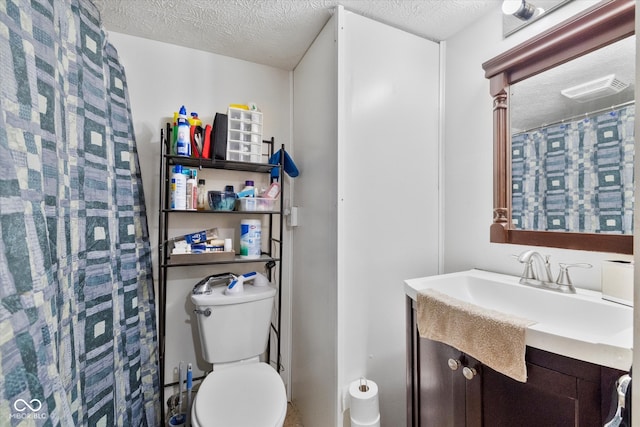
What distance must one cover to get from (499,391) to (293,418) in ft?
4.26

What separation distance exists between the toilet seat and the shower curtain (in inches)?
12.9

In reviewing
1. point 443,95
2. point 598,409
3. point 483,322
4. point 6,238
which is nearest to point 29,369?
point 6,238

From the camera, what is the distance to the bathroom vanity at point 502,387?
1.89ft

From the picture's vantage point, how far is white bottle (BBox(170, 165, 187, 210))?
1.37 metres

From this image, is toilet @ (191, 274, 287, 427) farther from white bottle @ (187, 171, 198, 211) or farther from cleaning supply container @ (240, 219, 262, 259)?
white bottle @ (187, 171, 198, 211)

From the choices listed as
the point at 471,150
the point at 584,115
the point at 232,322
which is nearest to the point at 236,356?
the point at 232,322

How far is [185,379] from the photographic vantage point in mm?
1547

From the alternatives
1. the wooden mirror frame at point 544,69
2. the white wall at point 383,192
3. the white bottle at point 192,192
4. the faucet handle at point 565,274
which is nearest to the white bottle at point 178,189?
the white bottle at point 192,192

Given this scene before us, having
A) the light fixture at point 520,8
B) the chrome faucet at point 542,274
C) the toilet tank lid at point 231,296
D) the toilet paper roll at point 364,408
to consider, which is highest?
the light fixture at point 520,8

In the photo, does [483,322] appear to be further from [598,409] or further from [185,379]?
[185,379]

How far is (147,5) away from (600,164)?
6.47ft

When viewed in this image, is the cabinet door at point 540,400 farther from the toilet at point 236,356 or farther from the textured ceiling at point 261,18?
the textured ceiling at point 261,18

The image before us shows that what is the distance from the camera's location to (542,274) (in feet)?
3.36

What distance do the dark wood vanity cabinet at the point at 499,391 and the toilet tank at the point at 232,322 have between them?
77cm
